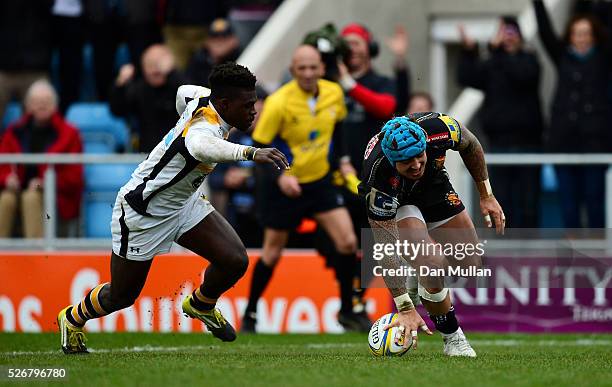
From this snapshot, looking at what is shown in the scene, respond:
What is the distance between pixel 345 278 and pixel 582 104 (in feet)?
10.7

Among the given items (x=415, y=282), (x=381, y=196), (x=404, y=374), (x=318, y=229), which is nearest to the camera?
(x=404, y=374)

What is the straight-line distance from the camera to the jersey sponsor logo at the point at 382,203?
376 inches

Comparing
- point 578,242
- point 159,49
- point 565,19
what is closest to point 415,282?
point 578,242

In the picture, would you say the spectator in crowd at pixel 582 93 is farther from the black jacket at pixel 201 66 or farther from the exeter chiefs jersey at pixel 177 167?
the exeter chiefs jersey at pixel 177 167

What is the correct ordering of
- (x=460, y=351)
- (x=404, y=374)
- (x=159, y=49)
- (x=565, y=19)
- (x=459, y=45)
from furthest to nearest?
(x=459, y=45)
(x=565, y=19)
(x=159, y=49)
(x=460, y=351)
(x=404, y=374)

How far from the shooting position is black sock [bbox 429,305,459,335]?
10188mm

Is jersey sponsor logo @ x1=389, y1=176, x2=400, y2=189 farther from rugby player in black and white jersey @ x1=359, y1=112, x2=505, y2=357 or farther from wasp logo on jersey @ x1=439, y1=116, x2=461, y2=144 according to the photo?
wasp logo on jersey @ x1=439, y1=116, x2=461, y2=144

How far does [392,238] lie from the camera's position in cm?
962

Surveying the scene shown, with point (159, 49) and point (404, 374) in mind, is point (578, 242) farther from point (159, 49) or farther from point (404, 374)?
point (404, 374)

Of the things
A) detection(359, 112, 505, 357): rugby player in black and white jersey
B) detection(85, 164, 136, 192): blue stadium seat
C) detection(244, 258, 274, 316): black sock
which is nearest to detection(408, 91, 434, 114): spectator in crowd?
detection(244, 258, 274, 316): black sock

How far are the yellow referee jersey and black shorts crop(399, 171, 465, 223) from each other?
3314mm

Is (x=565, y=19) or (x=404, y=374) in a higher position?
(x=565, y=19)

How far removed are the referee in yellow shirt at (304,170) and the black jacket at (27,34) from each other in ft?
14.6

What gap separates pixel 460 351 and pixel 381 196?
152 cm
